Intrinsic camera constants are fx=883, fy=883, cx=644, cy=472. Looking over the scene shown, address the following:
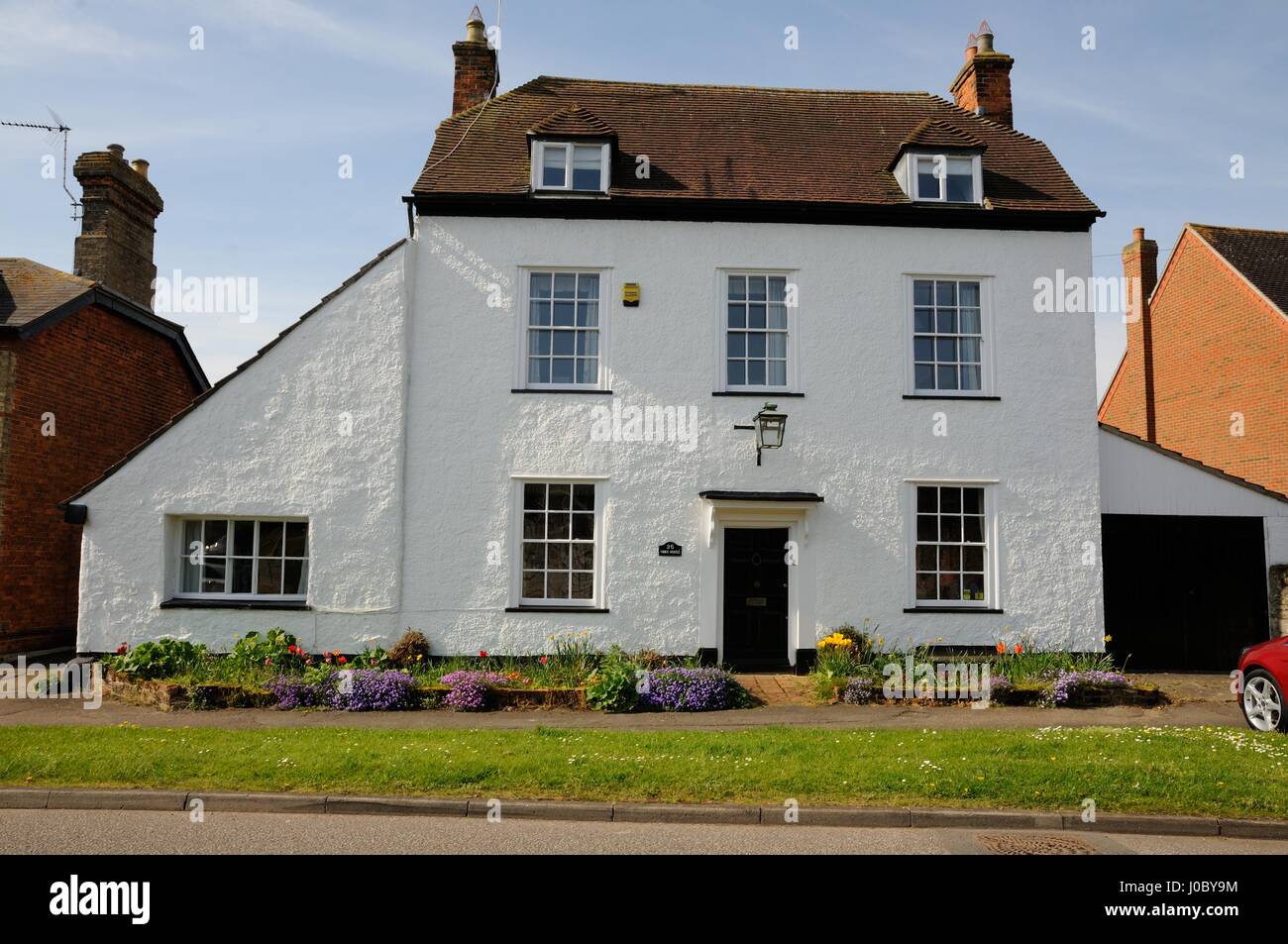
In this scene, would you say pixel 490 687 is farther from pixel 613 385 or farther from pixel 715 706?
pixel 613 385

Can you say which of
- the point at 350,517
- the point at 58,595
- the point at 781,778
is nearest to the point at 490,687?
the point at 350,517

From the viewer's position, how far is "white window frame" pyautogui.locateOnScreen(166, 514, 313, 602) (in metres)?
13.5

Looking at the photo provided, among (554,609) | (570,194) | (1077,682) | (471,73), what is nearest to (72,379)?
(471,73)

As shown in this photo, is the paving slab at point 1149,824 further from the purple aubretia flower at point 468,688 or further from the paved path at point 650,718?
the purple aubretia flower at point 468,688

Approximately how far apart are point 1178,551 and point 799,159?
9222 millimetres

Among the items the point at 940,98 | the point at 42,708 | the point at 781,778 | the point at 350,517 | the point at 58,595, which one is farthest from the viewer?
the point at 940,98

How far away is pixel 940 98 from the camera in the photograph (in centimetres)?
1731

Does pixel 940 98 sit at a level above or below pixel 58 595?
above

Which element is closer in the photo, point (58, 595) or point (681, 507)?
point (681, 507)

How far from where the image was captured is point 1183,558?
48.6ft

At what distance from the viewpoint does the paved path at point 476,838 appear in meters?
6.14

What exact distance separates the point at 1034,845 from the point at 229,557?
11906mm

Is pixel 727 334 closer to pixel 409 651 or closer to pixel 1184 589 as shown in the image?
pixel 409 651
